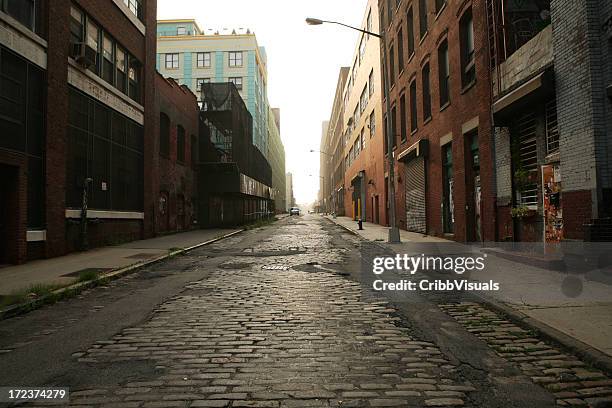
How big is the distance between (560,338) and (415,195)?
1748 centimetres

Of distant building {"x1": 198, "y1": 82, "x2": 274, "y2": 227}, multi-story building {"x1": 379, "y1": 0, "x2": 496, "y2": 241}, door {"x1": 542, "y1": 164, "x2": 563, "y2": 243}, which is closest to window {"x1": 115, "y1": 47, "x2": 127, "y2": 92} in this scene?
multi-story building {"x1": 379, "y1": 0, "x2": 496, "y2": 241}

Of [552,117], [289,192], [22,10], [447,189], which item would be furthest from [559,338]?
[289,192]

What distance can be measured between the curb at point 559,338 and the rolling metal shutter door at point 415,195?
1419 centimetres

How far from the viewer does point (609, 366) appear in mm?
3779

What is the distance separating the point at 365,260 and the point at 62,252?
9.19m

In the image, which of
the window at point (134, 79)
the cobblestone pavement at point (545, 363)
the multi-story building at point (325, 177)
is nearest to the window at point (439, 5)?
the window at point (134, 79)

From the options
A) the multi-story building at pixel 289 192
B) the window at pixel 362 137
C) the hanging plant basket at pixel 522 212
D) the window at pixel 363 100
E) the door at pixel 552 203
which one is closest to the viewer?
the door at pixel 552 203

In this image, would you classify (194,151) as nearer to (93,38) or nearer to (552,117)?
(93,38)

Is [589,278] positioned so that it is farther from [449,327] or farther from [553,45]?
[553,45]

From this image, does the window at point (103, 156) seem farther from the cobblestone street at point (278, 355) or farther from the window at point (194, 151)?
the window at point (194, 151)

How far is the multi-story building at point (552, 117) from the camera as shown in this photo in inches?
317

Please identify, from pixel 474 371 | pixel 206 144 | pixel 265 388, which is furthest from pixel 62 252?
pixel 206 144

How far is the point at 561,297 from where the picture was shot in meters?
6.54

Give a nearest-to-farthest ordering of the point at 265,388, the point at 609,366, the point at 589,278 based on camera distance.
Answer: the point at 265,388 → the point at 609,366 → the point at 589,278
